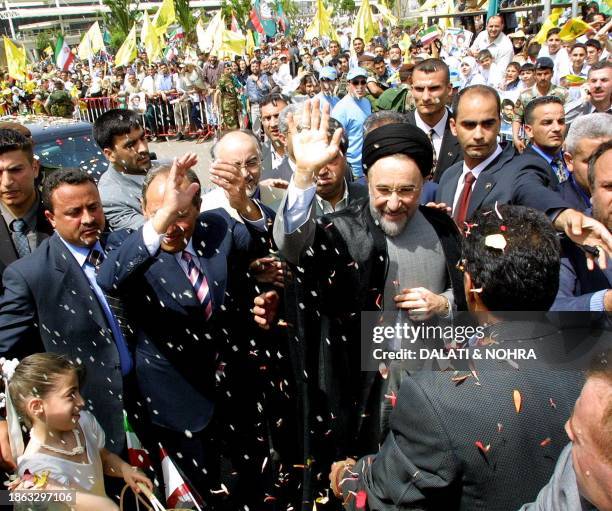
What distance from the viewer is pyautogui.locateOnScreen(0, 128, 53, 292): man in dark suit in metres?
3.39

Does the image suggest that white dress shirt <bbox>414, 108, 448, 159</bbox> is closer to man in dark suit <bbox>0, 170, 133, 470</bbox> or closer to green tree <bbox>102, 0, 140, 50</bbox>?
man in dark suit <bbox>0, 170, 133, 470</bbox>

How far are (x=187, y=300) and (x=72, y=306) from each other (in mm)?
562

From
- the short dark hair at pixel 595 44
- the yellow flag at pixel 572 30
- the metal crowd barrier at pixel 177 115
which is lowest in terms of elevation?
the metal crowd barrier at pixel 177 115

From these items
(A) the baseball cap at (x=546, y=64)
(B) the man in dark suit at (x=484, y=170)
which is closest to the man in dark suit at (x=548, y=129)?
(B) the man in dark suit at (x=484, y=170)

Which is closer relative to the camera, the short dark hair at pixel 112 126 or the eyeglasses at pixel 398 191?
the eyeglasses at pixel 398 191

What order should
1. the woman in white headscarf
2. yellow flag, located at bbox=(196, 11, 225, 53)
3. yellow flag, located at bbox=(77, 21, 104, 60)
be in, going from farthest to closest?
yellow flag, located at bbox=(77, 21, 104, 60), yellow flag, located at bbox=(196, 11, 225, 53), the woman in white headscarf

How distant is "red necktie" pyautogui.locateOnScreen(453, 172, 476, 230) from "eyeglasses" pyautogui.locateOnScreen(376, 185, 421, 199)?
894 millimetres

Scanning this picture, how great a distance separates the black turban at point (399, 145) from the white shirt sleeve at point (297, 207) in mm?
514

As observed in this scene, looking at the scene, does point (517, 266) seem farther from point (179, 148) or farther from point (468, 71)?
point (179, 148)

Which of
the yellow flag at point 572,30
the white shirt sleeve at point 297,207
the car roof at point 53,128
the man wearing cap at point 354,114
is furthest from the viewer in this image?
the yellow flag at point 572,30

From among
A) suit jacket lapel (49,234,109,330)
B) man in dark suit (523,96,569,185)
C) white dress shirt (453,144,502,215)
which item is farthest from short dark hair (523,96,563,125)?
suit jacket lapel (49,234,109,330)

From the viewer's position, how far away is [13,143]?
345 centimetres

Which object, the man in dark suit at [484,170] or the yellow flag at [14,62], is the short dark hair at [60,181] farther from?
the yellow flag at [14,62]

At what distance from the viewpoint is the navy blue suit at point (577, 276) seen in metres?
2.62
